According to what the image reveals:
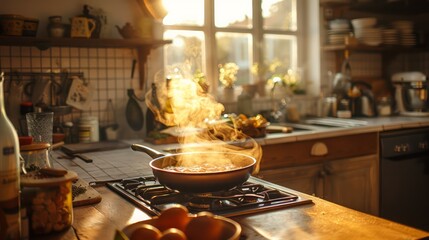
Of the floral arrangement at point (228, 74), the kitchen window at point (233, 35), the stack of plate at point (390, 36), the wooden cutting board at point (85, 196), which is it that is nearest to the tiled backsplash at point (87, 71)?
the kitchen window at point (233, 35)

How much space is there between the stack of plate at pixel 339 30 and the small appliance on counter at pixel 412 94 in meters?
0.61

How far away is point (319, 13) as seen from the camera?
3793mm

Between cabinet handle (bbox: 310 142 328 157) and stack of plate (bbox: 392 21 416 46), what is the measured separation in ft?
5.38

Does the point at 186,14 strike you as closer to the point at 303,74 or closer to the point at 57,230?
the point at 303,74

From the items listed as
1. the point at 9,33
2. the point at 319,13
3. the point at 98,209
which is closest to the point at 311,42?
the point at 319,13

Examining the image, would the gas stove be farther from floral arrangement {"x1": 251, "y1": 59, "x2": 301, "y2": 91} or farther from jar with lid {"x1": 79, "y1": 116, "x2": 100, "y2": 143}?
floral arrangement {"x1": 251, "y1": 59, "x2": 301, "y2": 91}

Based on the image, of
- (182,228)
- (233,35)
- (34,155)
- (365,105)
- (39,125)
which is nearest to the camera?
(182,228)

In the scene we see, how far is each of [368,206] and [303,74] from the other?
1256 millimetres

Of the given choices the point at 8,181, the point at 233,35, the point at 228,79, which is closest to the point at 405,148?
the point at 228,79

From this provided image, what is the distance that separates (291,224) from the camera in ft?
3.54

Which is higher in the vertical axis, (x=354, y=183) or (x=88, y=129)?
(x=88, y=129)

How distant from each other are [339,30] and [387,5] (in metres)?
0.56

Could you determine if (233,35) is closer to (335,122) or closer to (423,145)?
(335,122)

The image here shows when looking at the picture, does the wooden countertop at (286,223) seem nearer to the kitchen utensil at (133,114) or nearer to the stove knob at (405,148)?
the kitchen utensil at (133,114)
